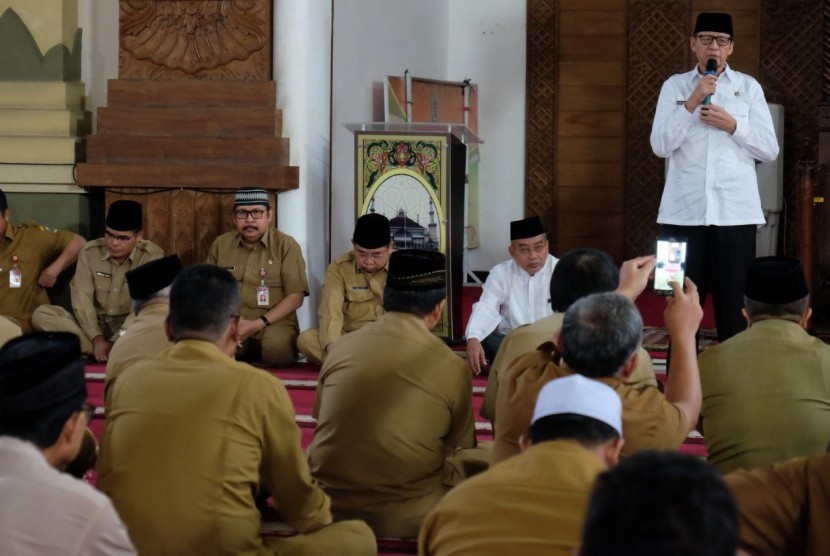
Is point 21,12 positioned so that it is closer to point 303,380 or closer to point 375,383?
point 303,380

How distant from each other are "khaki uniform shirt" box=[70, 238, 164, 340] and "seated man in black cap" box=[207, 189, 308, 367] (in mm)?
345

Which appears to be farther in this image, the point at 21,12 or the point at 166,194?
the point at 21,12

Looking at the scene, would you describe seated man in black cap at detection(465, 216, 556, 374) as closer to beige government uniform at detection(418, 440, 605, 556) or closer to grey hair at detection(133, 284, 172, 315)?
grey hair at detection(133, 284, 172, 315)

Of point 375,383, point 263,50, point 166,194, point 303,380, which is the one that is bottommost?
point 303,380

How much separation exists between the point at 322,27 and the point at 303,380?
2.07 meters

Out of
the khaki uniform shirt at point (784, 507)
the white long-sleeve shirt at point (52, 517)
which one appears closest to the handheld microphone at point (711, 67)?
the khaki uniform shirt at point (784, 507)

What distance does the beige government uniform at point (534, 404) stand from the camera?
2254mm

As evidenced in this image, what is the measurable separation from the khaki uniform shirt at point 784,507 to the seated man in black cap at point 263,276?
12.1ft

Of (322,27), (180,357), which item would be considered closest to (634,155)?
(322,27)

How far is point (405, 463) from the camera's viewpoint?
278 centimetres

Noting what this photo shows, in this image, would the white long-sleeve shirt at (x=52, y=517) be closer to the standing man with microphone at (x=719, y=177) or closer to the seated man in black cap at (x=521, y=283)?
the standing man with microphone at (x=719, y=177)

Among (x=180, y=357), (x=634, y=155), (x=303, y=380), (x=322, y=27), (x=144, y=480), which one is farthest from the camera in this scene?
(x=634, y=155)

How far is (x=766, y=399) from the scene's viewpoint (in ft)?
8.54

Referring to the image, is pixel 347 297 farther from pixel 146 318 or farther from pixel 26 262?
pixel 146 318
